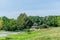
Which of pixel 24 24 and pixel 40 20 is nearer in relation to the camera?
pixel 24 24

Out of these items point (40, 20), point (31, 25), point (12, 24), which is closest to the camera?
point (12, 24)

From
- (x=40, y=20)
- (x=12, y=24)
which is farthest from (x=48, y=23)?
(x=12, y=24)

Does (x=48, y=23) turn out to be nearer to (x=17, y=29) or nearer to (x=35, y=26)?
(x=35, y=26)

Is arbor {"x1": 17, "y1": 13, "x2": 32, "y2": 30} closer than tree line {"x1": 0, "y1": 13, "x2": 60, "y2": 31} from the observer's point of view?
No

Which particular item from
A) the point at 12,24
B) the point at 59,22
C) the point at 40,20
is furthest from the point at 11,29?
the point at 59,22

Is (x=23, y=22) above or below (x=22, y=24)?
above

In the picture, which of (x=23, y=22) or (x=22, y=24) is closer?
(x=22, y=24)

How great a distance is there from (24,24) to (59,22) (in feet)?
68.1

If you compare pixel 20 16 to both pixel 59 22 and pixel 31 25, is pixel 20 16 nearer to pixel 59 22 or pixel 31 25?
pixel 31 25

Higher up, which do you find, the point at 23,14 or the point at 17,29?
the point at 23,14

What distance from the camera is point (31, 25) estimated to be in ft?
338

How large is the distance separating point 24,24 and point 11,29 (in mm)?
7665

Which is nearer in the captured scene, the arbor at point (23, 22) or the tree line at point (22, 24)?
the tree line at point (22, 24)

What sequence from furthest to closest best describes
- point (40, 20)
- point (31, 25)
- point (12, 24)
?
point (40, 20) < point (31, 25) < point (12, 24)
